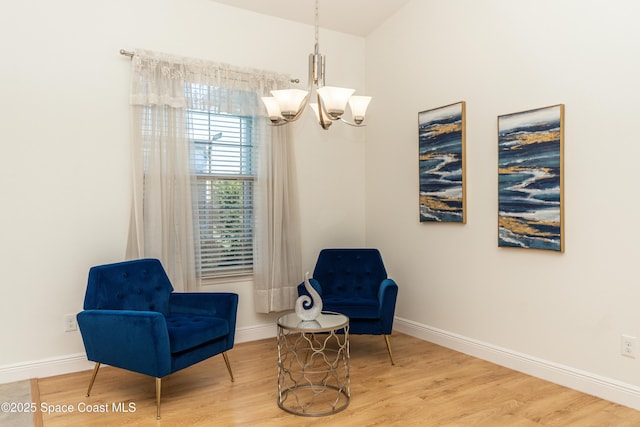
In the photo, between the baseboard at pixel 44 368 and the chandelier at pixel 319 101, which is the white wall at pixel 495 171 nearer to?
the chandelier at pixel 319 101

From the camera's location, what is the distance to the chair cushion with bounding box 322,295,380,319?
368 centimetres

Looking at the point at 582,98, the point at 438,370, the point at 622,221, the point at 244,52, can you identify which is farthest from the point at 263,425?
the point at 244,52

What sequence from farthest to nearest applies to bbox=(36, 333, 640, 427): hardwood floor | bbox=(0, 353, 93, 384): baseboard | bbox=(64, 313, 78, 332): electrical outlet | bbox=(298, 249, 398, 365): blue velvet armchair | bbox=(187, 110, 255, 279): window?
bbox=(298, 249, 398, 365): blue velvet armchair
bbox=(187, 110, 255, 279): window
bbox=(64, 313, 78, 332): electrical outlet
bbox=(0, 353, 93, 384): baseboard
bbox=(36, 333, 640, 427): hardwood floor

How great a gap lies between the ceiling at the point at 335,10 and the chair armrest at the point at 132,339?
110 inches

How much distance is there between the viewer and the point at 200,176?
407 cm

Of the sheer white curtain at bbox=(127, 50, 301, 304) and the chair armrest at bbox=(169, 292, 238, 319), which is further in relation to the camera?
the sheer white curtain at bbox=(127, 50, 301, 304)

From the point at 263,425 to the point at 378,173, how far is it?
2.86 m

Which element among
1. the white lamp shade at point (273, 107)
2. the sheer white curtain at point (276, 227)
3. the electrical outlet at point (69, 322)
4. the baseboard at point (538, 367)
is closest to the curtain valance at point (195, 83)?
the sheer white curtain at point (276, 227)

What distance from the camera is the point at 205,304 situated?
11.3ft

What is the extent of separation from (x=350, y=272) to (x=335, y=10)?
2.39 metres

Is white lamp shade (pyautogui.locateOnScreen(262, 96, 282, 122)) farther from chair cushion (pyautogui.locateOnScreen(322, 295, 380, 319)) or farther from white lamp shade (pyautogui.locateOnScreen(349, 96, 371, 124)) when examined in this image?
chair cushion (pyautogui.locateOnScreen(322, 295, 380, 319))

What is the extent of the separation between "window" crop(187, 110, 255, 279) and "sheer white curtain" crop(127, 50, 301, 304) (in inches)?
3.4

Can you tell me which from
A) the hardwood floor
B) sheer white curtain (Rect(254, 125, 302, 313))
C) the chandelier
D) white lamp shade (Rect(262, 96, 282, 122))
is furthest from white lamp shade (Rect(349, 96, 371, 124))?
the hardwood floor

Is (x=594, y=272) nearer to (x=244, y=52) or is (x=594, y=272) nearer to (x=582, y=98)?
(x=582, y=98)
